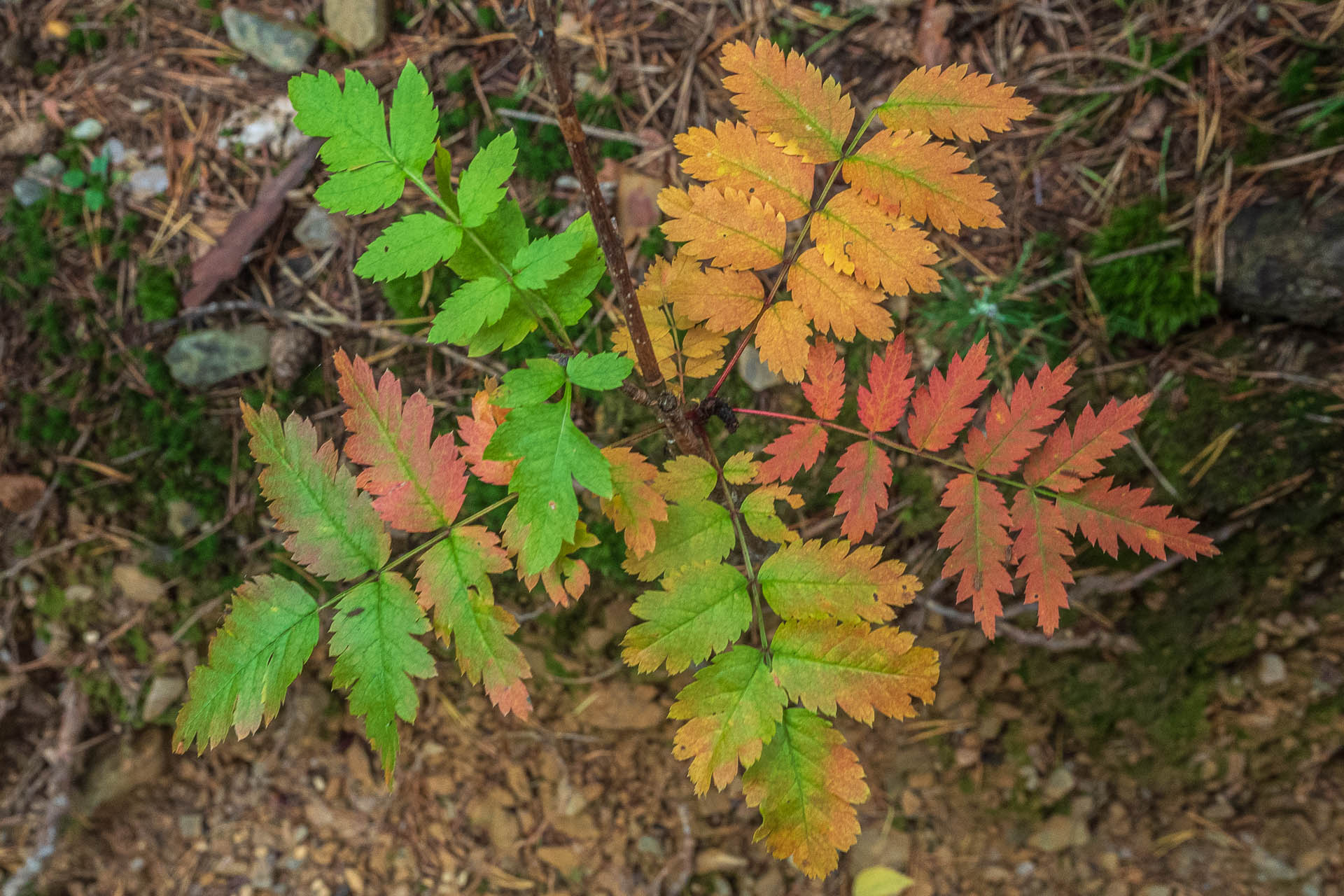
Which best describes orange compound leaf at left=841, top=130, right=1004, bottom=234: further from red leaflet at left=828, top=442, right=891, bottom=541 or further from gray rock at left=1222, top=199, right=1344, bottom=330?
gray rock at left=1222, top=199, right=1344, bottom=330

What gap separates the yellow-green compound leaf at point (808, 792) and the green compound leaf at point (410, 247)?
1.04 meters

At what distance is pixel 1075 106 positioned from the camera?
246cm

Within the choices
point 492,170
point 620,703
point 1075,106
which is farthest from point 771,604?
point 1075,106

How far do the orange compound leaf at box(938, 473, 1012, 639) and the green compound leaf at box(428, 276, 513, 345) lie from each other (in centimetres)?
92

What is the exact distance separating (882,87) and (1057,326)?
0.91 metres

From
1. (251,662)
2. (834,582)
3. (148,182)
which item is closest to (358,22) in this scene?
(148,182)

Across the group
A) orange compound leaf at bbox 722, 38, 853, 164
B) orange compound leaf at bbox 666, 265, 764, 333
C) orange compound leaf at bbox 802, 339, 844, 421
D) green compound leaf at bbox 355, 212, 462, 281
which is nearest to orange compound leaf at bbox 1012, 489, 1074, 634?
orange compound leaf at bbox 802, 339, 844, 421

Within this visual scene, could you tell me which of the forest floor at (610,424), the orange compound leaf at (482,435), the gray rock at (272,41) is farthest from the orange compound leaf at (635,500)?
the gray rock at (272,41)

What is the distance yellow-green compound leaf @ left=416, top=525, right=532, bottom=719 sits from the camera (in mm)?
1458

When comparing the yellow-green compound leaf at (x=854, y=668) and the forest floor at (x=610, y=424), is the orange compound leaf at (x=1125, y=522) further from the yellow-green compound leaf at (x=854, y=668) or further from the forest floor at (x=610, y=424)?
the forest floor at (x=610, y=424)

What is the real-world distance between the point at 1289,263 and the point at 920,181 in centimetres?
148

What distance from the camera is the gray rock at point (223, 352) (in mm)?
2662

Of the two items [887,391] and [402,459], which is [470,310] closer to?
[402,459]

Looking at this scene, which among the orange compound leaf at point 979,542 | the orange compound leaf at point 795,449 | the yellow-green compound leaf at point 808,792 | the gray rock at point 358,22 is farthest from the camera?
the gray rock at point 358,22
